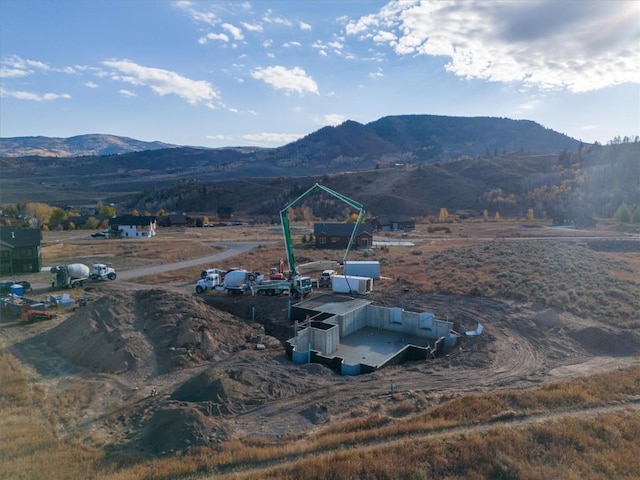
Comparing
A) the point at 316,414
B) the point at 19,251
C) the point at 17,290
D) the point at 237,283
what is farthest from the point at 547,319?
the point at 19,251

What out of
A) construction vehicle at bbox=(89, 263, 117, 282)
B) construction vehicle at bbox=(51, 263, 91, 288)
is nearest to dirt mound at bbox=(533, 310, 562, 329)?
construction vehicle at bbox=(89, 263, 117, 282)

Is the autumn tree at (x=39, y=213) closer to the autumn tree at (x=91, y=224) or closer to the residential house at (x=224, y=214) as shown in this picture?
the autumn tree at (x=91, y=224)

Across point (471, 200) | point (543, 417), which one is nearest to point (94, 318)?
point (543, 417)

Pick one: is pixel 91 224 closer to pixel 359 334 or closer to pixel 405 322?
pixel 359 334

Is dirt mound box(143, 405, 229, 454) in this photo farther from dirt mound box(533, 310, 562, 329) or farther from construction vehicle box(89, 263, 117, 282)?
construction vehicle box(89, 263, 117, 282)

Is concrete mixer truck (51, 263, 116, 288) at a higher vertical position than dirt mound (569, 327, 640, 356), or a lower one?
higher
